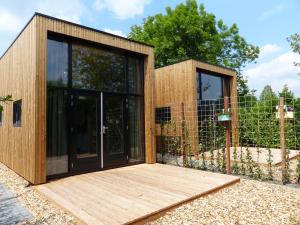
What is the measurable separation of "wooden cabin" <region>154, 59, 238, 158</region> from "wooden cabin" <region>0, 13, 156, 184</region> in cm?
167

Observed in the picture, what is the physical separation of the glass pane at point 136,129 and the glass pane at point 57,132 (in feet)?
6.07

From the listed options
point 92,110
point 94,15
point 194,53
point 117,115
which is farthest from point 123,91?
point 194,53

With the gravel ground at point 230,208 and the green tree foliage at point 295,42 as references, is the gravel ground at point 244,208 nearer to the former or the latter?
the gravel ground at point 230,208

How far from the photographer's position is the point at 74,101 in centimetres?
511

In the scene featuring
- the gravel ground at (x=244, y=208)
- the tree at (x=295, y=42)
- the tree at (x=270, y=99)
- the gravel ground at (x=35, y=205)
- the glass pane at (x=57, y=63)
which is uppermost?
the tree at (x=295, y=42)

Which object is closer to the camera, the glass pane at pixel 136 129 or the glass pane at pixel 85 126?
the glass pane at pixel 85 126

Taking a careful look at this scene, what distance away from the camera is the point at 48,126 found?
4691mm

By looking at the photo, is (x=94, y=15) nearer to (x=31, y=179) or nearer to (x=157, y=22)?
(x=31, y=179)

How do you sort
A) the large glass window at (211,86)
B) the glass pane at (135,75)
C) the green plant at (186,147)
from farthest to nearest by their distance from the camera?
the large glass window at (211,86), the glass pane at (135,75), the green plant at (186,147)

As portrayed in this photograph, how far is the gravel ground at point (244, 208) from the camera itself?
2908 millimetres

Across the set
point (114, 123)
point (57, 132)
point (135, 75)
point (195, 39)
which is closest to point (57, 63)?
point (57, 132)

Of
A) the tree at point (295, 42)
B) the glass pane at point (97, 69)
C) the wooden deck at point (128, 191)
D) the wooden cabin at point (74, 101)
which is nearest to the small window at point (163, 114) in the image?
the wooden cabin at point (74, 101)

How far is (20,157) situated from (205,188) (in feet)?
13.6

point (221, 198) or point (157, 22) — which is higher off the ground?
point (157, 22)
